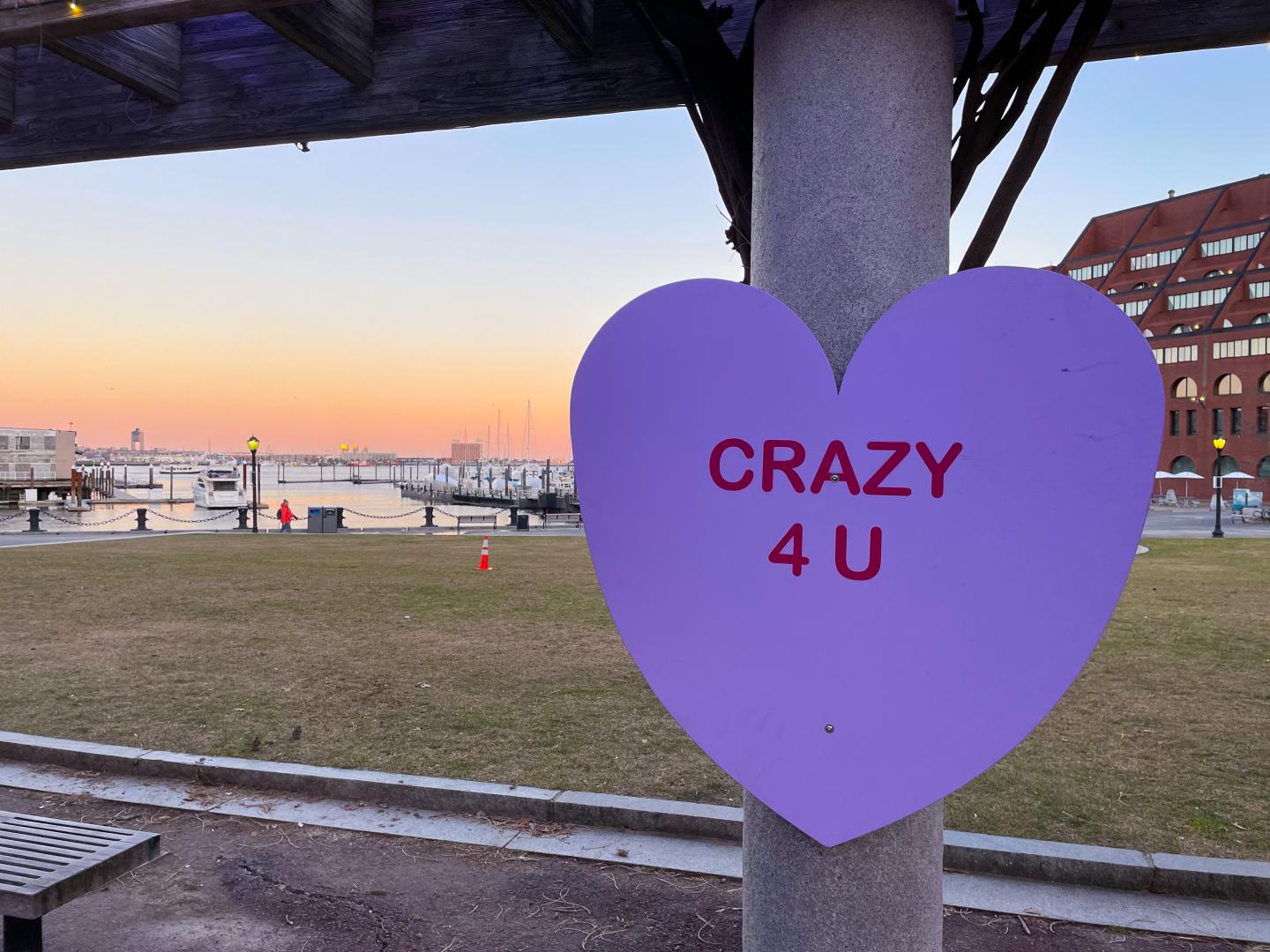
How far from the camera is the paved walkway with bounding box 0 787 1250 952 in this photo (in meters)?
4.02

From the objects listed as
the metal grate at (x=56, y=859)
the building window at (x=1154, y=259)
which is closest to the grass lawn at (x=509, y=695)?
the metal grate at (x=56, y=859)

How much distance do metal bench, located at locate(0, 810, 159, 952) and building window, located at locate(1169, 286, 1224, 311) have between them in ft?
263

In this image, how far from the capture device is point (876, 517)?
196 centimetres

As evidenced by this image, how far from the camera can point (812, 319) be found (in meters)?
2.12

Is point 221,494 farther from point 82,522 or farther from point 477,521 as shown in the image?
point 477,521

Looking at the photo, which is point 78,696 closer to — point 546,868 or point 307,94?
point 546,868

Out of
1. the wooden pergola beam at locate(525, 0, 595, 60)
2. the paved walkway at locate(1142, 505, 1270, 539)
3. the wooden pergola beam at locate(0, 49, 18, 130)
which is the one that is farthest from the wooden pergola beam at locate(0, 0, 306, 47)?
the paved walkway at locate(1142, 505, 1270, 539)

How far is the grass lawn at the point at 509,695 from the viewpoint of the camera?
5863 mm

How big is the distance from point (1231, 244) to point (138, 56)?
8538 cm

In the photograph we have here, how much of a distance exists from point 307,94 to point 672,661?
2.64 metres

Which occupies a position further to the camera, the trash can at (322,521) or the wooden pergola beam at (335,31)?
the trash can at (322,521)

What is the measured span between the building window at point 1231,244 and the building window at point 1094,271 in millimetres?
8303

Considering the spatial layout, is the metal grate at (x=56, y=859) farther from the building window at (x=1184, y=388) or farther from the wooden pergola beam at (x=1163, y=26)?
the building window at (x=1184, y=388)

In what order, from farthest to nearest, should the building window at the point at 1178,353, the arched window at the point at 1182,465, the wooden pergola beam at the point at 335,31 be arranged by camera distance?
the arched window at the point at 1182,465
the building window at the point at 1178,353
the wooden pergola beam at the point at 335,31
